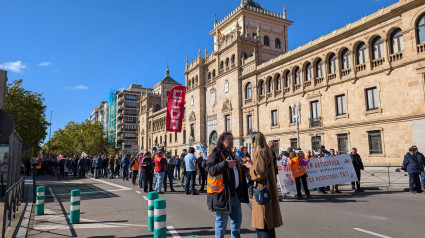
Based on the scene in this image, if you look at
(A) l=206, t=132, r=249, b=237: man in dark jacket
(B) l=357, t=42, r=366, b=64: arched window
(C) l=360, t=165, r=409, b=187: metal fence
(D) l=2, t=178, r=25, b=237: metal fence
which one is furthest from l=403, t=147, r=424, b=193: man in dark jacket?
(D) l=2, t=178, r=25, b=237: metal fence

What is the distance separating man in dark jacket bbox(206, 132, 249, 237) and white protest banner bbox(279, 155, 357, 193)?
7.66 metres

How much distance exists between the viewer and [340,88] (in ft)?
79.2

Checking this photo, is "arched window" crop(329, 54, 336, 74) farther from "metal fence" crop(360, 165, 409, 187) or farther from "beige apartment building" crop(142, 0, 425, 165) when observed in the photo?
"metal fence" crop(360, 165, 409, 187)

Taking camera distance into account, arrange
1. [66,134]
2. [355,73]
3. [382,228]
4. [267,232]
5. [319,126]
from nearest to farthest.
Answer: [267,232]
[382,228]
[355,73]
[319,126]
[66,134]

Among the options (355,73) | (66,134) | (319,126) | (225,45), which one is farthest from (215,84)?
(66,134)

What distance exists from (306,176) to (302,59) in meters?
18.1

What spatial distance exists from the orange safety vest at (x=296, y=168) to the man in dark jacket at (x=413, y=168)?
175 inches

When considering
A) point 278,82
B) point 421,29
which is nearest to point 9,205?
point 421,29

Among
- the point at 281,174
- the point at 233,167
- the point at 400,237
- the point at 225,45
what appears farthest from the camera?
the point at 225,45

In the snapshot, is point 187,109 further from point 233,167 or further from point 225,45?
point 233,167

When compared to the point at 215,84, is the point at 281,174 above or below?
below

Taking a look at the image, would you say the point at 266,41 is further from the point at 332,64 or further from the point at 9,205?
the point at 9,205

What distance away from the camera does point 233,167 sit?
4680 millimetres

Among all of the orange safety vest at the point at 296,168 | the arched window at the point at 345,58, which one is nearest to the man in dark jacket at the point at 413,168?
the orange safety vest at the point at 296,168
